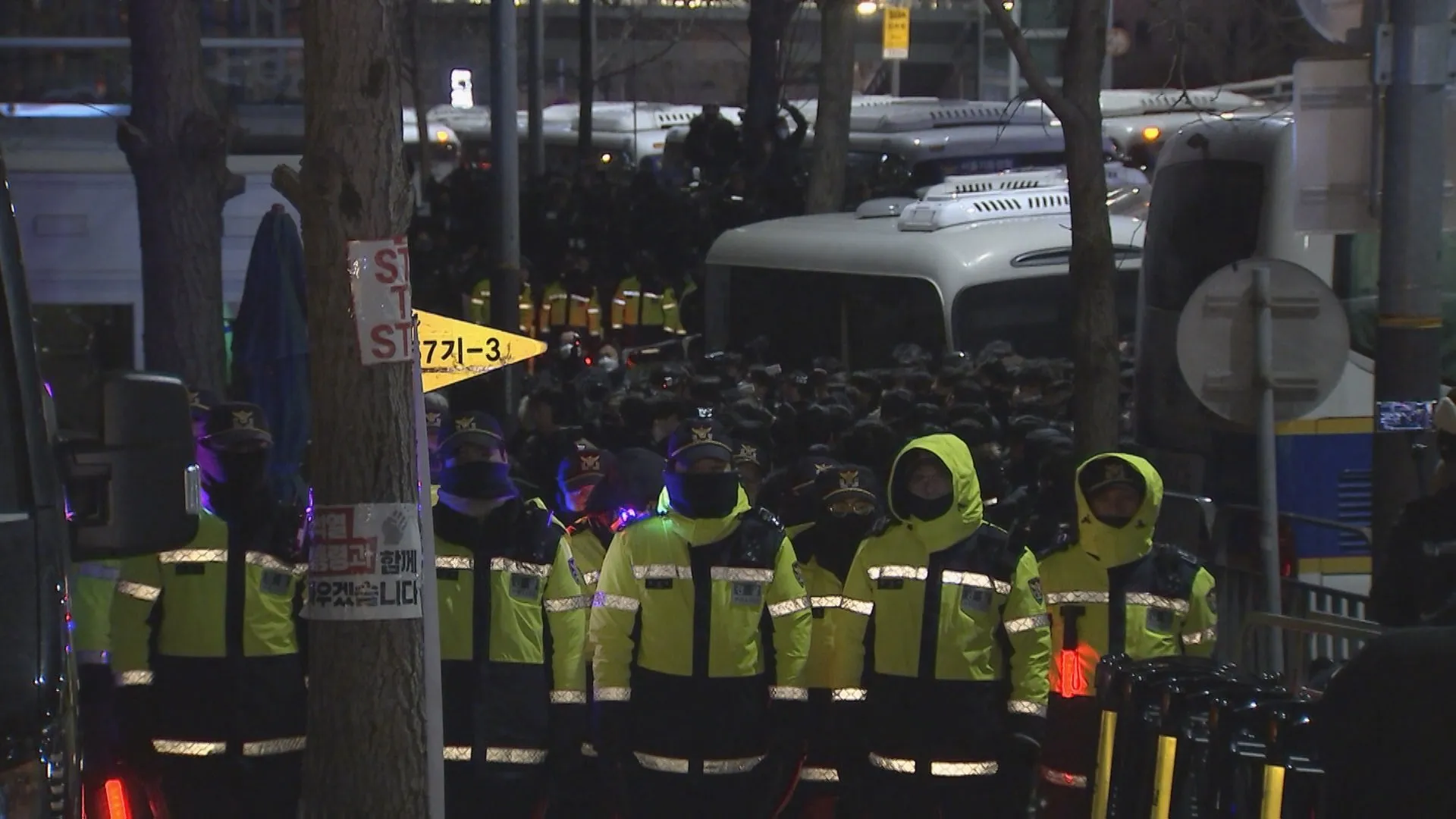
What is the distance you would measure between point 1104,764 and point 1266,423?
106 inches

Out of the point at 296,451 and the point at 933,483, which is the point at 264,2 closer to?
the point at 296,451

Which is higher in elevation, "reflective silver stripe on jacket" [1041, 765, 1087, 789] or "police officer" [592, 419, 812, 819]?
"police officer" [592, 419, 812, 819]

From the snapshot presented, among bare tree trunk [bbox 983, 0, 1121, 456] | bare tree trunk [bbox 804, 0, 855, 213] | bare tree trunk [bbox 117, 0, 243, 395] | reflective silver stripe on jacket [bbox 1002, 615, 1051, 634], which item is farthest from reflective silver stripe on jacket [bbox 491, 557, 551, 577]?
bare tree trunk [bbox 804, 0, 855, 213]

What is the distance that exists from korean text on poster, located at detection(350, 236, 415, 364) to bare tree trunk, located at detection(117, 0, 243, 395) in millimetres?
7148

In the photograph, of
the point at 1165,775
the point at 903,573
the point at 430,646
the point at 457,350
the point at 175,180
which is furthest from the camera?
the point at 175,180

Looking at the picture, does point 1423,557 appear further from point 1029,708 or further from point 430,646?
point 430,646

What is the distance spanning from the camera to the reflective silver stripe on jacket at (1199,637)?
7.32 m

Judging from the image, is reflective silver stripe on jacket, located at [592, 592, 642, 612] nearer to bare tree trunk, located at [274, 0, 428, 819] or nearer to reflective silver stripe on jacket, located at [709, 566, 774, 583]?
reflective silver stripe on jacket, located at [709, 566, 774, 583]

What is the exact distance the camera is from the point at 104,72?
64.4 feet

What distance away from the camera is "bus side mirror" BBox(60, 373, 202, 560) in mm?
4852

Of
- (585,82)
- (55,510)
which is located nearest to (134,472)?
(55,510)

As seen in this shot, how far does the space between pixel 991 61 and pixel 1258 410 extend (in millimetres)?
56738

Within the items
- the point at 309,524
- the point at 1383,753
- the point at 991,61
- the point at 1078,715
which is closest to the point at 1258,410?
the point at 1078,715

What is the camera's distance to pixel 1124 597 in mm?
7348
